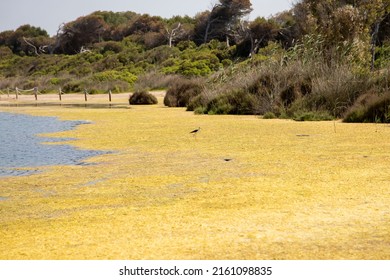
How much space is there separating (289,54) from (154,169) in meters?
13.5

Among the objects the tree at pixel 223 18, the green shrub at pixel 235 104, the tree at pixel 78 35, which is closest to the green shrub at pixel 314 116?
the green shrub at pixel 235 104

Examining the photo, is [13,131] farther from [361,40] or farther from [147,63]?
[147,63]

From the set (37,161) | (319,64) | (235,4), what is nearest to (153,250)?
(37,161)

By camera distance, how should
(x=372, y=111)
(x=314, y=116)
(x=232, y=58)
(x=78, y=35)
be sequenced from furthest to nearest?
(x=78, y=35), (x=232, y=58), (x=314, y=116), (x=372, y=111)

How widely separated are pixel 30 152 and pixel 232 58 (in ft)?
127

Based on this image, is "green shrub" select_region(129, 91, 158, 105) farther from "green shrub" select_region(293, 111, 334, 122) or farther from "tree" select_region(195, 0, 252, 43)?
"tree" select_region(195, 0, 252, 43)

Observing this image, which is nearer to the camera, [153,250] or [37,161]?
[153,250]

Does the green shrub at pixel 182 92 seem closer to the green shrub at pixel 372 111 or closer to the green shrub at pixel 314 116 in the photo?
the green shrub at pixel 314 116

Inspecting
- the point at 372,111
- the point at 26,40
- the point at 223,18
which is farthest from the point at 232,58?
the point at 26,40

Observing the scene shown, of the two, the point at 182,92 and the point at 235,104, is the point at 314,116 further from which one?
the point at 182,92

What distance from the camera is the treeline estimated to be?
709 inches

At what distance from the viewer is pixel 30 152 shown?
441 inches

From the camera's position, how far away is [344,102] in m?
17.0

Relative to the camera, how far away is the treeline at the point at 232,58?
59.1 feet
